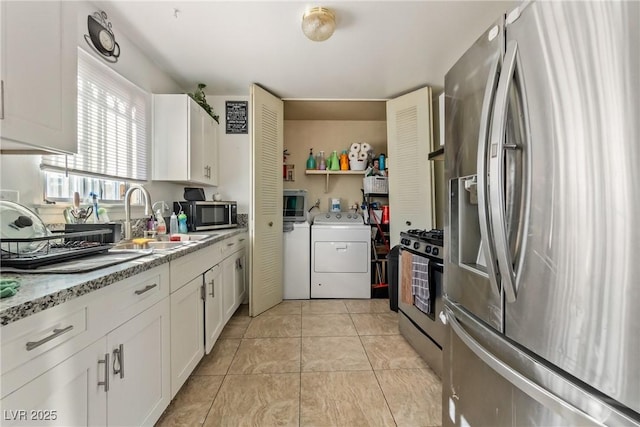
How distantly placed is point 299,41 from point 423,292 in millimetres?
2036

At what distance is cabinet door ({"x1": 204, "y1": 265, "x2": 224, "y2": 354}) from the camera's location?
72.7 inches

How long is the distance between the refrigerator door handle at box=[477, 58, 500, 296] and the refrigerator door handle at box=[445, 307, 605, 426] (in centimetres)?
20

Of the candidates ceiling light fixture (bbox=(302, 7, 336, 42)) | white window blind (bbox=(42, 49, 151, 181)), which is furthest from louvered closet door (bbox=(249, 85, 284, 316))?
ceiling light fixture (bbox=(302, 7, 336, 42))

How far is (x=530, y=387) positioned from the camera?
682 mm

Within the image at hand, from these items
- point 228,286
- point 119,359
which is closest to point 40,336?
point 119,359

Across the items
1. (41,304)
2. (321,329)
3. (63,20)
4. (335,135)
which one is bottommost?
(321,329)

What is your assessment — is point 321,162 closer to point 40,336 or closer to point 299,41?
point 299,41

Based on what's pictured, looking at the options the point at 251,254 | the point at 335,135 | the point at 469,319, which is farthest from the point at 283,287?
the point at 469,319

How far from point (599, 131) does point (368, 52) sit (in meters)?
2.06

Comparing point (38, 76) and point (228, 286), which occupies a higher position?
point (38, 76)

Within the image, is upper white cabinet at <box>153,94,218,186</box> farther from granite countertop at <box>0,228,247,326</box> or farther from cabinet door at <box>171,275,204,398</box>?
granite countertop at <box>0,228,247,326</box>

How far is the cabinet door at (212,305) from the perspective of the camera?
185 cm

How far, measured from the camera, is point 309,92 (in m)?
2.99

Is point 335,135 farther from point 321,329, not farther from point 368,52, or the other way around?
point 321,329
